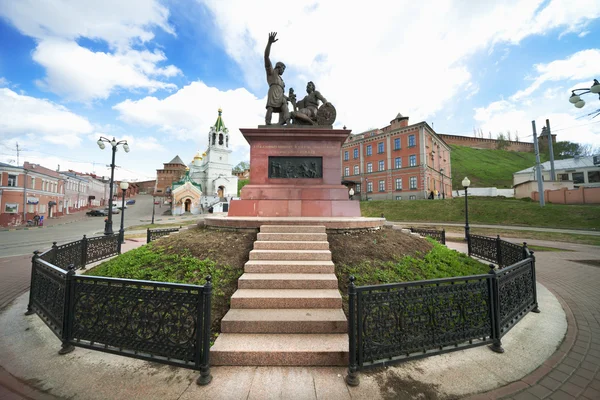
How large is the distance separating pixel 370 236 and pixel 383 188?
130 feet

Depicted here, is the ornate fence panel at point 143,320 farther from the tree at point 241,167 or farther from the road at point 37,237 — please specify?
the tree at point 241,167

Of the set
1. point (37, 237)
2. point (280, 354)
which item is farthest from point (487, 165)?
point (37, 237)

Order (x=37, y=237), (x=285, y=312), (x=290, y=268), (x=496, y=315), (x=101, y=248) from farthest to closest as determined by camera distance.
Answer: (x=37, y=237), (x=101, y=248), (x=290, y=268), (x=285, y=312), (x=496, y=315)

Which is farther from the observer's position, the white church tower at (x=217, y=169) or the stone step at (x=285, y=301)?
the white church tower at (x=217, y=169)

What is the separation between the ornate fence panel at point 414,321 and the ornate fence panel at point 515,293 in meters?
0.45

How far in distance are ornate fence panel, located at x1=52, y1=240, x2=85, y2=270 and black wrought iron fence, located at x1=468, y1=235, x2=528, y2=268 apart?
12585 millimetres

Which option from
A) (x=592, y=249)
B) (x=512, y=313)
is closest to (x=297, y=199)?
(x=512, y=313)

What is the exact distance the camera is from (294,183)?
9.38 m

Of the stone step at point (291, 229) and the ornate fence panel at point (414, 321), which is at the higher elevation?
the stone step at point (291, 229)

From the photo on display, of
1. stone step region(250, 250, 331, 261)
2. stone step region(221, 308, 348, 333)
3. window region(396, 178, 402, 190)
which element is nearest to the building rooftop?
window region(396, 178, 402, 190)

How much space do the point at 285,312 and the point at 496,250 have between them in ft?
26.9

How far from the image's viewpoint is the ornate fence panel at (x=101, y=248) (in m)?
8.71

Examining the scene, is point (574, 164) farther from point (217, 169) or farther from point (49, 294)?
point (217, 169)

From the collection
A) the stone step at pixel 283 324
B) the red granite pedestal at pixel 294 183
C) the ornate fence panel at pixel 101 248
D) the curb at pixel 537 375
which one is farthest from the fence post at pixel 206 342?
the ornate fence panel at pixel 101 248
